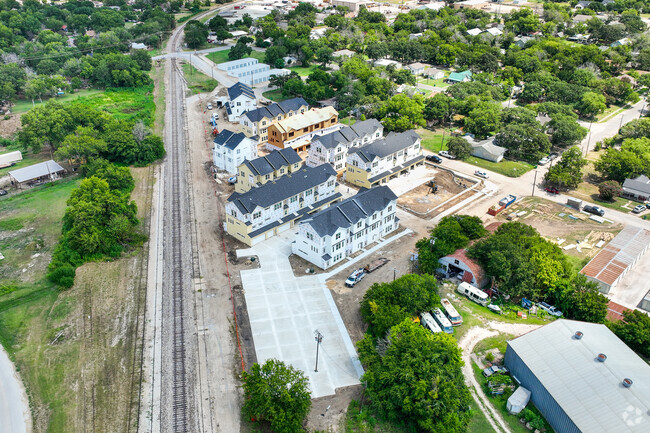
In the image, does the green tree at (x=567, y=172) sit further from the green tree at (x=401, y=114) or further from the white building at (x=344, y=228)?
the white building at (x=344, y=228)

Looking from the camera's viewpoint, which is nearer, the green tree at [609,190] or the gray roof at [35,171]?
the green tree at [609,190]

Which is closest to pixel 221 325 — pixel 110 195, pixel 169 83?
pixel 110 195

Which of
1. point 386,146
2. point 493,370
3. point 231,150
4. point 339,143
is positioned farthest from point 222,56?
point 493,370

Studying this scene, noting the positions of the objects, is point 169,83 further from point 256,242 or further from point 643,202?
point 643,202

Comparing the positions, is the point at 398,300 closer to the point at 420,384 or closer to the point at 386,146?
the point at 420,384

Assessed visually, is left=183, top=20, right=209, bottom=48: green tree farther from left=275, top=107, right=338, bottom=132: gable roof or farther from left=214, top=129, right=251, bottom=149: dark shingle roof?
left=214, top=129, right=251, bottom=149: dark shingle roof

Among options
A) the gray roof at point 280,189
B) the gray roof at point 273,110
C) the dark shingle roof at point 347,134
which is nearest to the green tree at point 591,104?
the dark shingle roof at point 347,134

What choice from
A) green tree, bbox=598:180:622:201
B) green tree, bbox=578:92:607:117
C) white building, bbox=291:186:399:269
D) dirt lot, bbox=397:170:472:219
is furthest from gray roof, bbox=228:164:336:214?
green tree, bbox=578:92:607:117
